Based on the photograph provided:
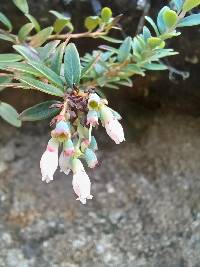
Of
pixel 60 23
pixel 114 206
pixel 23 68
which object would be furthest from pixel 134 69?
pixel 114 206

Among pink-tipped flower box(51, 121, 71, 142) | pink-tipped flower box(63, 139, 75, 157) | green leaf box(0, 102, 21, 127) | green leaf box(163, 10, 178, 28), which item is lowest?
green leaf box(0, 102, 21, 127)

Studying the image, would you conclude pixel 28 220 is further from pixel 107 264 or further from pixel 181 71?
pixel 181 71

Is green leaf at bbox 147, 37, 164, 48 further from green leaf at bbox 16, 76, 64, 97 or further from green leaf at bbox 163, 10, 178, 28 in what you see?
green leaf at bbox 16, 76, 64, 97

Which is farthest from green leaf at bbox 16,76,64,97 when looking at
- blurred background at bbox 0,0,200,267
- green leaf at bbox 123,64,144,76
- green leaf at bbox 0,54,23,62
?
blurred background at bbox 0,0,200,267

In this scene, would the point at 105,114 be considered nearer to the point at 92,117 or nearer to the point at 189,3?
the point at 92,117

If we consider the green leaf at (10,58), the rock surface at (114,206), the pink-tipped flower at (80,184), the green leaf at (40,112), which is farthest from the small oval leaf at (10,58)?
the rock surface at (114,206)

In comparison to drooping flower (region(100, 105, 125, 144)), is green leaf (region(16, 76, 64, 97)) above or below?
above

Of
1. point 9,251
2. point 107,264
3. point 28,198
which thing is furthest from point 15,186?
point 107,264
